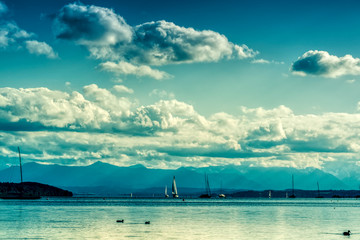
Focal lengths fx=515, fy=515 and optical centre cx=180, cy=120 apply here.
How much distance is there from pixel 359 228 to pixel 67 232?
2301 inches

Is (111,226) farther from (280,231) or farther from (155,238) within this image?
(280,231)

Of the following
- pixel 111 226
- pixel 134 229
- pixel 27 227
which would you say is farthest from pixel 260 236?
pixel 27 227

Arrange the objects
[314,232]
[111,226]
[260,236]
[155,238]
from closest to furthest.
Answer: [155,238] < [260,236] < [314,232] < [111,226]

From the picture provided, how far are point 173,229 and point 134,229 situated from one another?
728 cm

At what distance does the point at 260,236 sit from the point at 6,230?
144ft

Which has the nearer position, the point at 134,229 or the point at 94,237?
the point at 94,237

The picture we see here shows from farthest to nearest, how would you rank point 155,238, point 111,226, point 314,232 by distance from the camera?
point 111,226 < point 314,232 < point 155,238

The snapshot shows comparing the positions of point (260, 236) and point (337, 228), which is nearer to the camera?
point (260, 236)

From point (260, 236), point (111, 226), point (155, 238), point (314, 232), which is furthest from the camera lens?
point (111, 226)

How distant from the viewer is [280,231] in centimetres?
9456

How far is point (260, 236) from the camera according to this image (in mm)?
85500

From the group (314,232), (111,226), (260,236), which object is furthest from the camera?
(111,226)

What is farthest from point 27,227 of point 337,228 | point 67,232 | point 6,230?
point 337,228

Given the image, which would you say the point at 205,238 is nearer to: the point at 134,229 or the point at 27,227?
the point at 134,229
